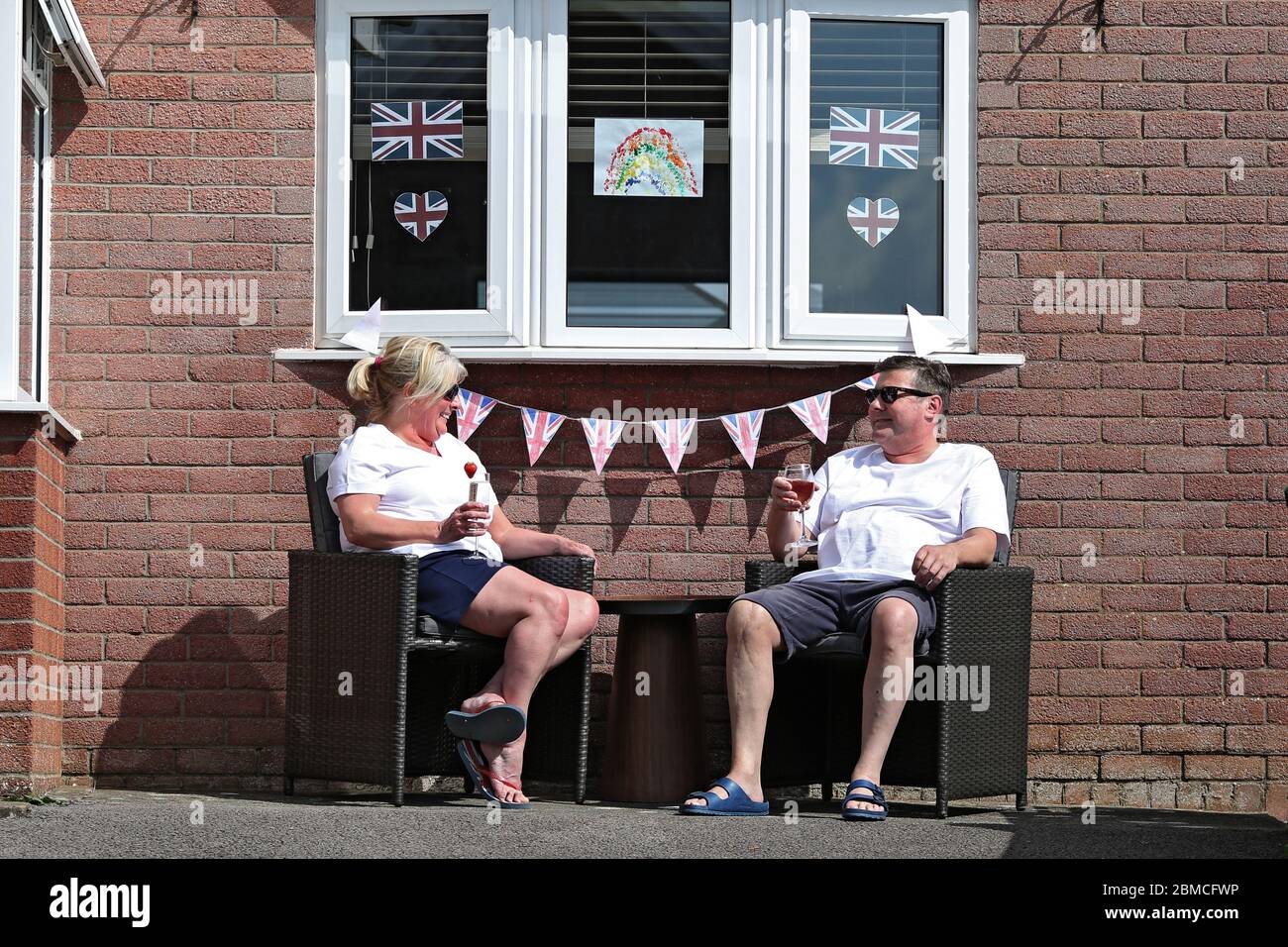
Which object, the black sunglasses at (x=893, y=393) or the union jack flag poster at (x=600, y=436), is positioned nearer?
the black sunglasses at (x=893, y=393)

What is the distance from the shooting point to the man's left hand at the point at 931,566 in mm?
5332

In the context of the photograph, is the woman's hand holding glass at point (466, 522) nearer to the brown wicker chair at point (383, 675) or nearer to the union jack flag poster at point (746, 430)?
the brown wicker chair at point (383, 675)

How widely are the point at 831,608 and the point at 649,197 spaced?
5.62ft

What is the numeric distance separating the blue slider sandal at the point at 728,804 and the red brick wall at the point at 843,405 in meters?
1.08

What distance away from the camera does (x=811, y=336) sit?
247 inches

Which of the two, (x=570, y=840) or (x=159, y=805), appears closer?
(x=570, y=840)

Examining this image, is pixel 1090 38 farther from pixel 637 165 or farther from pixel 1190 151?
pixel 637 165

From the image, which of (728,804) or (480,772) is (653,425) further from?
(728,804)

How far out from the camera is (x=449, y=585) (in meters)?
5.37

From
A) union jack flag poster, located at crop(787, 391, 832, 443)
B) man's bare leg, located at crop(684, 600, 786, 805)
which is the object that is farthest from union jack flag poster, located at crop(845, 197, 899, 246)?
man's bare leg, located at crop(684, 600, 786, 805)

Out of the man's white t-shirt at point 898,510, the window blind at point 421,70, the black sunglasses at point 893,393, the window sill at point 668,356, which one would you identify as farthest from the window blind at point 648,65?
the man's white t-shirt at point 898,510

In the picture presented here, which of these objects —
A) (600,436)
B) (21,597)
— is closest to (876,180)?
(600,436)

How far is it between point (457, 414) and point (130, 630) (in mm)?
1289

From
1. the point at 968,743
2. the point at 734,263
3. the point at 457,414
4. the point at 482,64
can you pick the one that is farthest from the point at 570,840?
the point at 482,64
